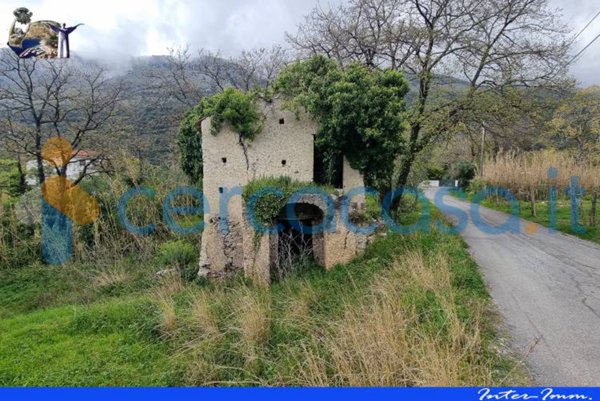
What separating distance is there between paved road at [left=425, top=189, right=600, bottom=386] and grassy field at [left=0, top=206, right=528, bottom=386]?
470 millimetres

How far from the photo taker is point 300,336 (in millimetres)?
6973

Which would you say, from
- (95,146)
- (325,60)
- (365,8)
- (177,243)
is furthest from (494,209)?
(95,146)

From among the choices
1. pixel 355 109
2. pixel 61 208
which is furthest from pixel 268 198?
pixel 61 208

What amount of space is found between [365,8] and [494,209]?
49.1 ft

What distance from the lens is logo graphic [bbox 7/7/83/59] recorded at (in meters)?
17.3

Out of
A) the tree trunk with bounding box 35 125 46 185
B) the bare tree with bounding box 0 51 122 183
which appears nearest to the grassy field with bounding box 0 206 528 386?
the tree trunk with bounding box 35 125 46 185

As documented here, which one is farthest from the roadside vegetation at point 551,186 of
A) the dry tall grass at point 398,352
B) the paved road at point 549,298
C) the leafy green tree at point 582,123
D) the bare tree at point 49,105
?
the bare tree at point 49,105

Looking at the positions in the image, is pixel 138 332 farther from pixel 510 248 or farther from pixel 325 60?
pixel 510 248

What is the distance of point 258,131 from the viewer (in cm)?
1294

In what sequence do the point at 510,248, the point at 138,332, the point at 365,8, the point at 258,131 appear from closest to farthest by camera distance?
1. the point at 138,332
2. the point at 510,248
3. the point at 258,131
4. the point at 365,8

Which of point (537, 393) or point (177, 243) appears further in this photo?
point (177, 243)

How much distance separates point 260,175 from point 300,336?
23.4 feet

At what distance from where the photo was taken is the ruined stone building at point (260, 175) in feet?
42.2

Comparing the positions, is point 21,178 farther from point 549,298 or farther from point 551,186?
point 551,186
